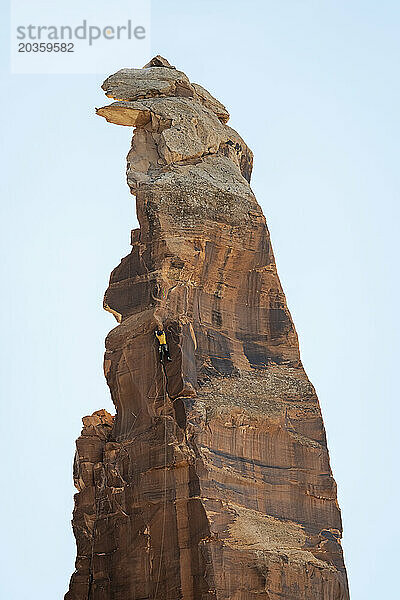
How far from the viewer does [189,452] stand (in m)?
31.6

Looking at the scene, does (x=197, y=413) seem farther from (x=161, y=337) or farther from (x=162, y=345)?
(x=161, y=337)

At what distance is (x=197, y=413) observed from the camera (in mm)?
32219

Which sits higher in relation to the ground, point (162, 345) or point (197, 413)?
point (162, 345)

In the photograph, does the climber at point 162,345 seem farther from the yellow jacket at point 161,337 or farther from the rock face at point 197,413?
the rock face at point 197,413

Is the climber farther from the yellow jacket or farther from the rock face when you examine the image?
the rock face

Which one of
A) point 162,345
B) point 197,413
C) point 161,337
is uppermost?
point 161,337

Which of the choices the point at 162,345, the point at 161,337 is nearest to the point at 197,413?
the point at 162,345

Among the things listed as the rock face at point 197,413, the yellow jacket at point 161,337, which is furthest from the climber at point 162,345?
the rock face at point 197,413

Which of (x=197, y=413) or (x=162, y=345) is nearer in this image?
(x=197, y=413)

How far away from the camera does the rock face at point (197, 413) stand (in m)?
31.4

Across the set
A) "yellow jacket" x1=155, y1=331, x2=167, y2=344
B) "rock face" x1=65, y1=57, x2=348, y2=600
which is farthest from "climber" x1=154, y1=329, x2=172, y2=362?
"rock face" x1=65, y1=57, x2=348, y2=600

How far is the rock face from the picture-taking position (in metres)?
31.4

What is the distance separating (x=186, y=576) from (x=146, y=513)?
6.56ft

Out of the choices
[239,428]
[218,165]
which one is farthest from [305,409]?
[218,165]
